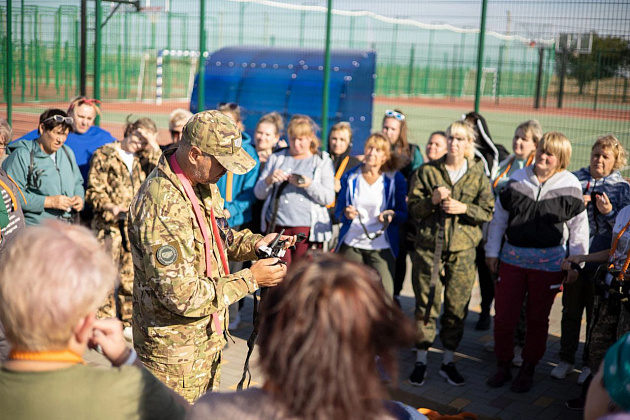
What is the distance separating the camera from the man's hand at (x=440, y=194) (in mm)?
5184

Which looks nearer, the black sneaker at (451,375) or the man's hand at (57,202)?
the black sneaker at (451,375)

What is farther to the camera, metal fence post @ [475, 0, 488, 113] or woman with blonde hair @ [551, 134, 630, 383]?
metal fence post @ [475, 0, 488, 113]

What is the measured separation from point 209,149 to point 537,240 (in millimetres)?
3024

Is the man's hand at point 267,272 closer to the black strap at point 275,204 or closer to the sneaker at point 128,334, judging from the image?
the black strap at point 275,204

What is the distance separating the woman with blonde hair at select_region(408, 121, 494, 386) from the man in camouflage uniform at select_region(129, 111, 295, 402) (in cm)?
251

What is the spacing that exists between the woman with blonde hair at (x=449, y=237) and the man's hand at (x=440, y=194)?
1cm

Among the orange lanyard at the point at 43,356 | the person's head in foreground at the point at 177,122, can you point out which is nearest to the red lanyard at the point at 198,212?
the orange lanyard at the point at 43,356

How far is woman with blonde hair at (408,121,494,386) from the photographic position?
17.5 feet

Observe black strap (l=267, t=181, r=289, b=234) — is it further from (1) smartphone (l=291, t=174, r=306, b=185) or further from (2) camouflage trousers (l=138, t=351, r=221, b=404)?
(2) camouflage trousers (l=138, t=351, r=221, b=404)

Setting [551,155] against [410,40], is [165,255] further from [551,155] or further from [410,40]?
[410,40]

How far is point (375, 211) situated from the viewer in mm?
5703

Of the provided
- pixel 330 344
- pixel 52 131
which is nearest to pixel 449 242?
pixel 52 131

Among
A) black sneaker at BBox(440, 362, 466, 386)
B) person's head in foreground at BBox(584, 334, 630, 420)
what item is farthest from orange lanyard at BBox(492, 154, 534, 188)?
person's head in foreground at BBox(584, 334, 630, 420)

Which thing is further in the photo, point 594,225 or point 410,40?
point 410,40
